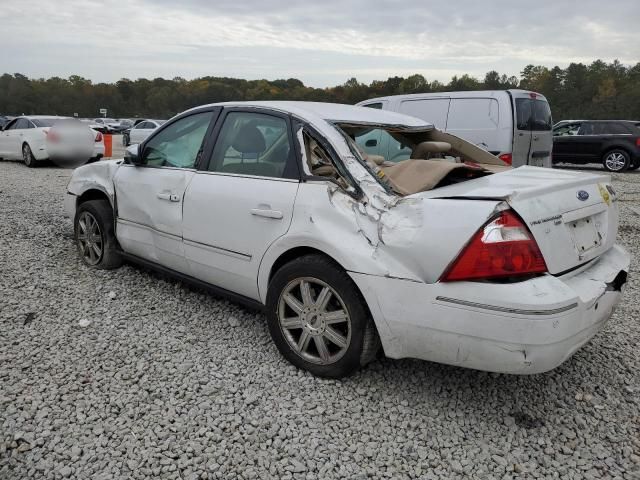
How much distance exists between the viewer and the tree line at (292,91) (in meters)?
49.6

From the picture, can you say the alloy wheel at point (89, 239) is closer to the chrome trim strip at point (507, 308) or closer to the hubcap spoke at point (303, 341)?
the hubcap spoke at point (303, 341)

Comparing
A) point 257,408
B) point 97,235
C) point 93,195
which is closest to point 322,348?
point 257,408

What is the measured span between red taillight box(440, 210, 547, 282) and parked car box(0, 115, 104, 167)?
1251 cm

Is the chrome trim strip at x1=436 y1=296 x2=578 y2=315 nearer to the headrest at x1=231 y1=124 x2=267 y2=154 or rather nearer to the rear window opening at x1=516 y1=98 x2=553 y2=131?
the headrest at x1=231 y1=124 x2=267 y2=154

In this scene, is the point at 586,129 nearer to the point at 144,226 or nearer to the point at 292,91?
the point at 144,226

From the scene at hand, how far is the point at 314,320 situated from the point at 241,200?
2.85 feet

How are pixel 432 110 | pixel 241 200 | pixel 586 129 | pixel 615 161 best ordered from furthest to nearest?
pixel 586 129 → pixel 615 161 → pixel 432 110 → pixel 241 200

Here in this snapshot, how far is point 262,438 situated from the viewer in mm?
2373

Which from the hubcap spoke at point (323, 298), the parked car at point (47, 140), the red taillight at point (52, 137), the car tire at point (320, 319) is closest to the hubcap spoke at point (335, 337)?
the car tire at point (320, 319)

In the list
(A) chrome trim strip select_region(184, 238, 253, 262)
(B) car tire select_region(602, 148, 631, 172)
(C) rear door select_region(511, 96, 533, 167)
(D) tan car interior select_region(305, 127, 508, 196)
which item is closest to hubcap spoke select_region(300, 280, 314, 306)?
(A) chrome trim strip select_region(184, 238, 253, 262)

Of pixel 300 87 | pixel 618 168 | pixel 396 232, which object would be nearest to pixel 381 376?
pixel 396 232

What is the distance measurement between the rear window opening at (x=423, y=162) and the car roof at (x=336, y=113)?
0.20 ft

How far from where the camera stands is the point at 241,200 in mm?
3074

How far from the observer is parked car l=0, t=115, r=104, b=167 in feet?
41.8
